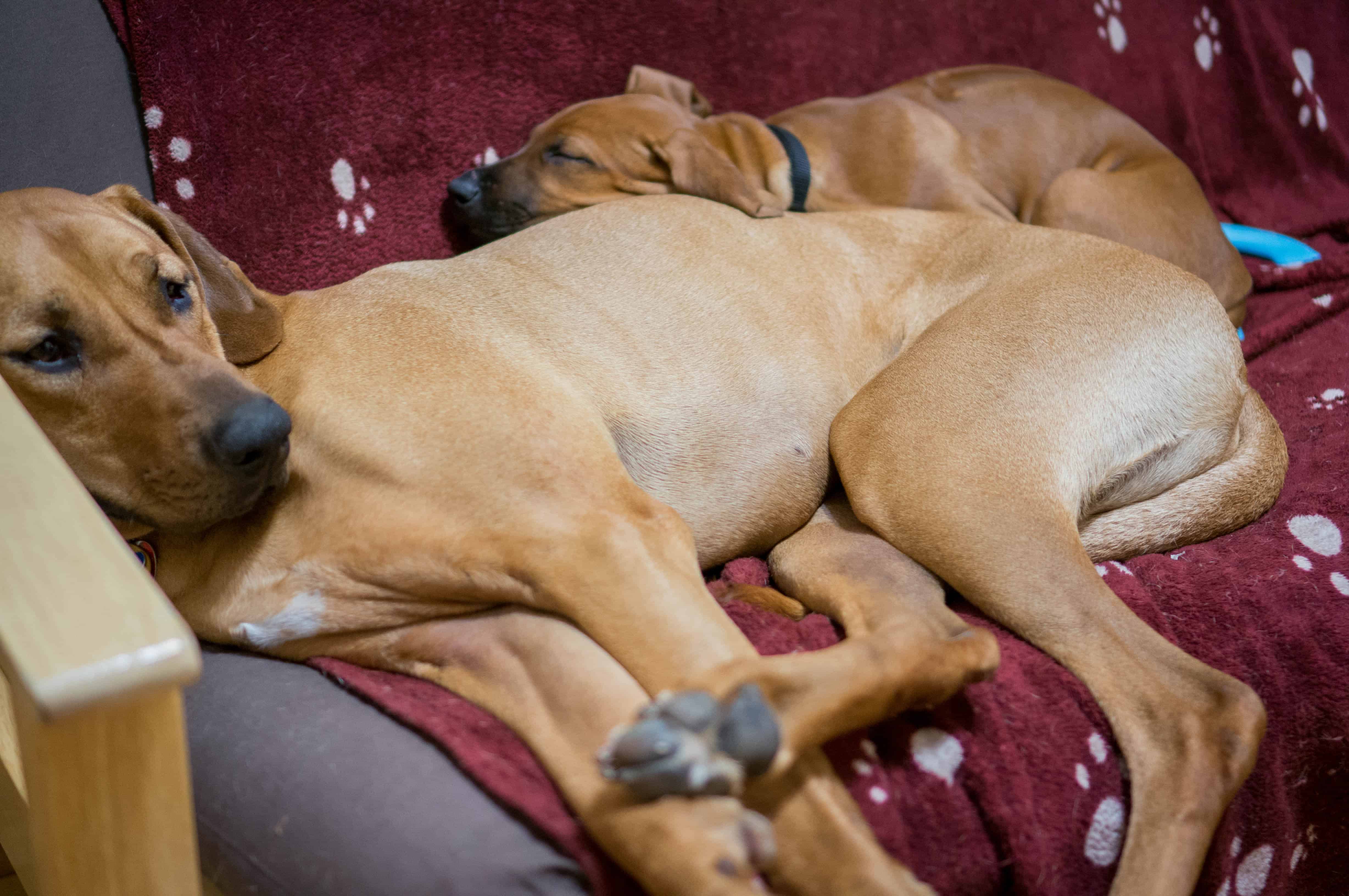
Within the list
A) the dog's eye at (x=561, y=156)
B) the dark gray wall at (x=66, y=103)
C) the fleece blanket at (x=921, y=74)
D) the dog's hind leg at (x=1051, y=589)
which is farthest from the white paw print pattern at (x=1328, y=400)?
the dark gray wall at (x=66, y=103)

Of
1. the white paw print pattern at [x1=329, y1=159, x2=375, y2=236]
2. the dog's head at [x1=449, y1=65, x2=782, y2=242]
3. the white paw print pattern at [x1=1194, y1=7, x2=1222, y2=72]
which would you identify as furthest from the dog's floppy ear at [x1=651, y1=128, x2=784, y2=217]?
the white paw print pattern at [x1=1194, y1=7, x2=1222, y2=72]

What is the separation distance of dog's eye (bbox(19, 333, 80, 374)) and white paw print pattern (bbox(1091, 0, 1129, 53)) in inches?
120

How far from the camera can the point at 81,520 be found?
3.67 feet

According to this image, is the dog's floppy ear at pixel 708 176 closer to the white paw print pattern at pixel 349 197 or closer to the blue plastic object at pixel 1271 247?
the white paw print pattern at pixel 349 197

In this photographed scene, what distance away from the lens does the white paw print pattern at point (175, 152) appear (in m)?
2.04

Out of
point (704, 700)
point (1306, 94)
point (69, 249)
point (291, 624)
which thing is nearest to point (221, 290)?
point (69, 249)

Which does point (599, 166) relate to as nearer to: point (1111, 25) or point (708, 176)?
point (708, 176)

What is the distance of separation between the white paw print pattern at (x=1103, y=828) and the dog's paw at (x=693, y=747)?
56 cm

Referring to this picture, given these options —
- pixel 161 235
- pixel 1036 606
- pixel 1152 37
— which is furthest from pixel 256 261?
pixel 1152 37

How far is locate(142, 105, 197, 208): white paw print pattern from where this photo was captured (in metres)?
2.04

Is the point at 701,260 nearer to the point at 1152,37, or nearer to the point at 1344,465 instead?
the point at 1344,465

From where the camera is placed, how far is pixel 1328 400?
2.36m

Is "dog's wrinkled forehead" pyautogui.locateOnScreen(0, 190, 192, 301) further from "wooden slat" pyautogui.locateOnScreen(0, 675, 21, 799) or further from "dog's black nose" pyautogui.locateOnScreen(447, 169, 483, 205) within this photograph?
"dog's black nose" pyautogui.locateOnScreen(447, 169, 483, 205)

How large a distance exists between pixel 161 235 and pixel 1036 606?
4.90 feet
